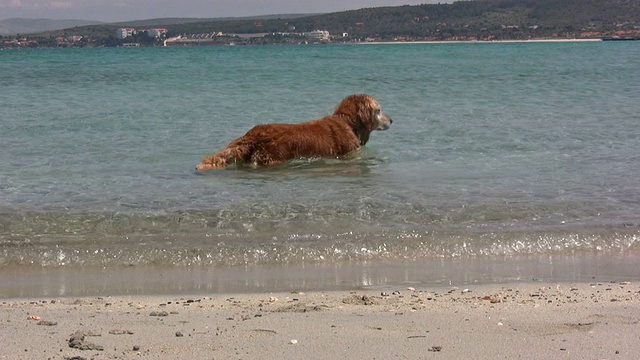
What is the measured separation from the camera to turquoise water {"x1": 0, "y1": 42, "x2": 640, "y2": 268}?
6.96 m

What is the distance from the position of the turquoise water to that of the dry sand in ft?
3.99

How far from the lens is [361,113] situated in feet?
38.3

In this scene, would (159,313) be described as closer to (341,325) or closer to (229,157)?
(341,325)

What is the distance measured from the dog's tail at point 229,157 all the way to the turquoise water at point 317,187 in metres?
0.19

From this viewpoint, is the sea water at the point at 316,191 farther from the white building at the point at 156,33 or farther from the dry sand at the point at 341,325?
the white building at the point at 156,33

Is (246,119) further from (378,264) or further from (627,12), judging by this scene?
(627,12)

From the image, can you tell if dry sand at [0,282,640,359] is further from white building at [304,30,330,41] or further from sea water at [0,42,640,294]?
white building at [304,30,330,41]

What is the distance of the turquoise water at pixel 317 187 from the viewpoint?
22.8 ft

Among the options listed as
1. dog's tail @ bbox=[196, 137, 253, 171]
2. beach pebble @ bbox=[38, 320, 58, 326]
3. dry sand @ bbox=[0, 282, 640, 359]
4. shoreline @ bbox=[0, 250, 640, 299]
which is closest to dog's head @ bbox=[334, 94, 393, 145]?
dog's tail @ bbox=[196, 137, 253, 171]

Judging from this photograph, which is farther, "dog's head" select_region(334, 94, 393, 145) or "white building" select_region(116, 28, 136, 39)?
"white building" select_region(116, 28, 136, 39)

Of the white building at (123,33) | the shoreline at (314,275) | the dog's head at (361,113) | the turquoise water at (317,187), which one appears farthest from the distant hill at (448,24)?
the shoreline at (314,275)

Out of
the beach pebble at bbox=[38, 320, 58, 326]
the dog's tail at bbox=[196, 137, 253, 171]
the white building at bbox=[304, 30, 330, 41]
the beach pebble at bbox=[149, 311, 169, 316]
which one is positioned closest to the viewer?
the beach pebble at bbox=[38, 320, 58, 326]

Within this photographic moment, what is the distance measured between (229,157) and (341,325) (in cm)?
567

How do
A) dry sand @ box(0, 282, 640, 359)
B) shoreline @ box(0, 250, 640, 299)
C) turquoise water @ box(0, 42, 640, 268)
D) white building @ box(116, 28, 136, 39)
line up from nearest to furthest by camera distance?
1. dry sand @ box(0, 282, 640, 359)
2. shoreline @ box(0, 250, 640, 299)
3. turquoise water @ box(0, 42, 640, 268)
4. white building @ box(116, 28, 136, 39)
